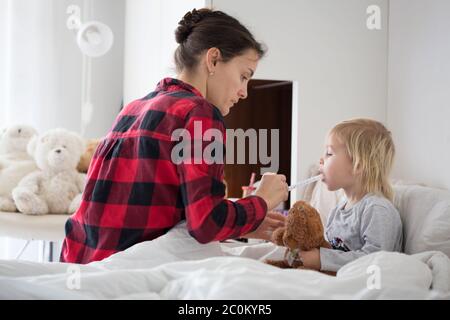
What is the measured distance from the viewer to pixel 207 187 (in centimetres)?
89

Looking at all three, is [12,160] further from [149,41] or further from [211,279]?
[211,279]

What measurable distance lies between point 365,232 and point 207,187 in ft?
1.67

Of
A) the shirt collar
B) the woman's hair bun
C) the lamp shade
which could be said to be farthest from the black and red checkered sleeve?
the lamp shade

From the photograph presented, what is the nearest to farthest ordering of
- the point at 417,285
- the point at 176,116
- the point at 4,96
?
1. the point at 417,285
2. the point at 176,116
3. the point at 4,96

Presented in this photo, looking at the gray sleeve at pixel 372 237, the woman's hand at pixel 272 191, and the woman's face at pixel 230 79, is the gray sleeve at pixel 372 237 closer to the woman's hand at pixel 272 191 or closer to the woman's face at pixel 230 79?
the woman's hand at pixel 272 191

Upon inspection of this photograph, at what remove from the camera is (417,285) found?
81 centimetres

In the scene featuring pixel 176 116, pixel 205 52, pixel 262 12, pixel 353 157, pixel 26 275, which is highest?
pixel 262 12

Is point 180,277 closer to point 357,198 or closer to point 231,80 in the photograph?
point 231,80

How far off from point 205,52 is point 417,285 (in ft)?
1.84

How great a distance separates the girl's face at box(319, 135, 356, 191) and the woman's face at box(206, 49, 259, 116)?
39 centimetres

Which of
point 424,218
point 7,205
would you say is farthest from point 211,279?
point 7,205

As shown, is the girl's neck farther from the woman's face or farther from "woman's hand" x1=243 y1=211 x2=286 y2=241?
the woman's face
